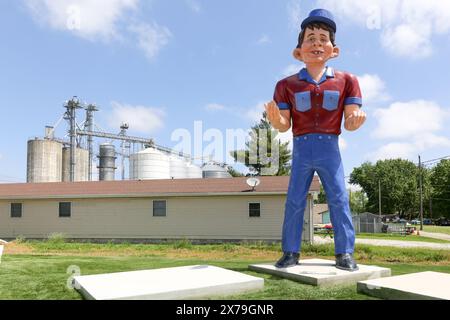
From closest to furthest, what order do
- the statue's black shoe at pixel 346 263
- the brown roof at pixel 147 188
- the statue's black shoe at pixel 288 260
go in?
1. the statue's black shoe at pixel 346 263
2. the statue's black shoe at pixel 288 260
3. the brown roof at pixel 147 188

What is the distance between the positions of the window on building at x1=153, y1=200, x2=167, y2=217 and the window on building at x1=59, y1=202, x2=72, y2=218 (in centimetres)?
469

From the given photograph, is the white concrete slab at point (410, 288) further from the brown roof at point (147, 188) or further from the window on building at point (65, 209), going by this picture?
the window on building at point (65, 209)

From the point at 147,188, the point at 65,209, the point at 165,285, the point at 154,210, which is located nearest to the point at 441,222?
the point at 147,188

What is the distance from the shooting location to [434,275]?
6.09 metres

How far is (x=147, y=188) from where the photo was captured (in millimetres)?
21672

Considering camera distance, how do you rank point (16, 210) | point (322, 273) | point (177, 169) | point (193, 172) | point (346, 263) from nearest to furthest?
point (322, 273)
point (346, 263)
point (16, 210)
point (177, 169)
point (193, 172)

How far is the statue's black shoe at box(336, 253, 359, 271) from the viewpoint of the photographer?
6496mm

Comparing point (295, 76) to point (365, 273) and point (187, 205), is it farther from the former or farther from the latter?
point (187, 205)

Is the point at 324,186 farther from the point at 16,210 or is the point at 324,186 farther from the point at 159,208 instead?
the point at 16,210

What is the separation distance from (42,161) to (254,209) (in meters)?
28.4

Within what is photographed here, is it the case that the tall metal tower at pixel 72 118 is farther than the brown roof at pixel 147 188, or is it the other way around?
the tall metal tower at pixel 72 118

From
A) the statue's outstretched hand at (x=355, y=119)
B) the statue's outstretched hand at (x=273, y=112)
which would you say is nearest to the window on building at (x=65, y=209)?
the statue's outstretched hand at (x=273, y=112)

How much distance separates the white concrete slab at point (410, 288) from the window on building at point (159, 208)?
15973 millimetres

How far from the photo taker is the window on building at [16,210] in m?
22.3
